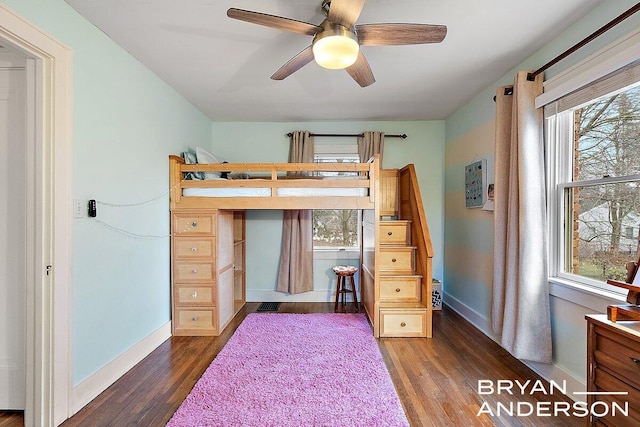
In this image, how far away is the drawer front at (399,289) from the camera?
117 inches

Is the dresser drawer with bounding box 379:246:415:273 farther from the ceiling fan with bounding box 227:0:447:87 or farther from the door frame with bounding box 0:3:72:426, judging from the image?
the door frame with bounding box 0:3:72:426

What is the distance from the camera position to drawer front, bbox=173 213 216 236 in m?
2.86

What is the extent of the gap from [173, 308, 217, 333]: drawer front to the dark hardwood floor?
10 cm

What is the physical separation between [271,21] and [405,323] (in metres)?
2.57

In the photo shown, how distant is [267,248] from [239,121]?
1.69 metres

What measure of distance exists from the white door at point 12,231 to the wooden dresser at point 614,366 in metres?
2.86

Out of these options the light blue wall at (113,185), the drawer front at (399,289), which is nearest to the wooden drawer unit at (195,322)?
the light blue wall at (113,185)

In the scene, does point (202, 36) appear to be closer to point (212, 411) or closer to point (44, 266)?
point (44, 266)

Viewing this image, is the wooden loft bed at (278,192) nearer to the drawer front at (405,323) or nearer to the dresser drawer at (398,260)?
the dresser drawer at (398,260)

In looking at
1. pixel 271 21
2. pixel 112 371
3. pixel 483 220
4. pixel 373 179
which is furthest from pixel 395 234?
pixel 112 371

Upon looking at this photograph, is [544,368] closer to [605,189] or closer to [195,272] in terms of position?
[605,189]

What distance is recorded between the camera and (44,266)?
1640 millimetres

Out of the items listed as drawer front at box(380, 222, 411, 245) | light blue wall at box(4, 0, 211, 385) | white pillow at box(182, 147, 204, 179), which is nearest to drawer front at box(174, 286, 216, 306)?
light blue wall at box(4, 0, 211, 385)

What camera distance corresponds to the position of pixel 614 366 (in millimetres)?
1208
